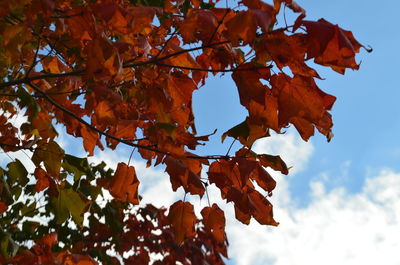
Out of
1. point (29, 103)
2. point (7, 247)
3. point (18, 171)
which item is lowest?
point (7, 247)

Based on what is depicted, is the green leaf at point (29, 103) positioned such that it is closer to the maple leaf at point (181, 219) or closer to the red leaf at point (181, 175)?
the red leaf at point (181, 175)

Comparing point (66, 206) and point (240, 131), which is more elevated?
point (240, 131)

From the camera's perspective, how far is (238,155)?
83.0 inches

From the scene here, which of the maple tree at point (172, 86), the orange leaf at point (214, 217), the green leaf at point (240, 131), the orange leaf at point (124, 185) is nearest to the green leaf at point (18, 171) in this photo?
the maple tree at point (172, 86)

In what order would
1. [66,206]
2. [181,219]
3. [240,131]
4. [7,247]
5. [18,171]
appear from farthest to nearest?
[18,171] → [66,206] → [7,247] → [181,219] → [240,131]

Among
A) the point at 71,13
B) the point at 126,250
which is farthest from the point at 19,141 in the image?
the point at 126,250

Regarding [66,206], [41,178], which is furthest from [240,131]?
[41,178]

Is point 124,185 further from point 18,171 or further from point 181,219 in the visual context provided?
point 18,171

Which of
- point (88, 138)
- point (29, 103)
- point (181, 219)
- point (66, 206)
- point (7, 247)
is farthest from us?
point (66, 206)

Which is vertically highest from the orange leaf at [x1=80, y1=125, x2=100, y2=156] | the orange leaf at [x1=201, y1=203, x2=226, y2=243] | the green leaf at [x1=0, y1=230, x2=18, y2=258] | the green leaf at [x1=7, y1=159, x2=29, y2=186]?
the orange leaf at [x1=80, y1=125, x2=100, y2=156]

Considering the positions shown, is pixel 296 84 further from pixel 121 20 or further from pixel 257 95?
pixel 121 20

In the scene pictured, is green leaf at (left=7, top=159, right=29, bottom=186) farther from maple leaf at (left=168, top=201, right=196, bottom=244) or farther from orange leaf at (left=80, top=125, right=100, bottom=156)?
maple leaf at (left=168, top=201, right=196, bottom=244)

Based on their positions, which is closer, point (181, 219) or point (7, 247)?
point (181, 219)

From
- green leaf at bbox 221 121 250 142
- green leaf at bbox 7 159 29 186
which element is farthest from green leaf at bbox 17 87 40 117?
green leaf at bbox 7 159 29 186
